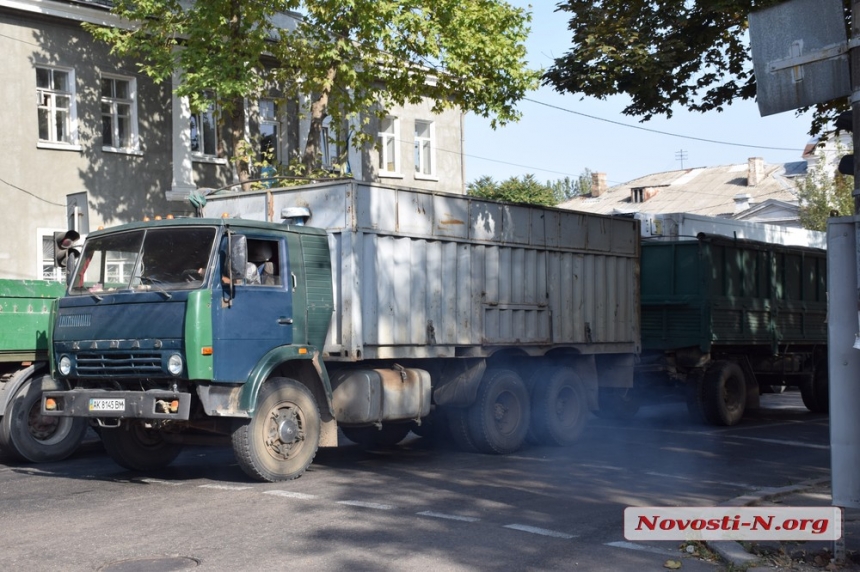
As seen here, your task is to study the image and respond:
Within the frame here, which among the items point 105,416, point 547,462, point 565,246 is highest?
point 565,246

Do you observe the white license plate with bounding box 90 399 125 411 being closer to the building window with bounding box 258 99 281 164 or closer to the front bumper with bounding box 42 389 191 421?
the front bumper with bounding box 42 389 191 421

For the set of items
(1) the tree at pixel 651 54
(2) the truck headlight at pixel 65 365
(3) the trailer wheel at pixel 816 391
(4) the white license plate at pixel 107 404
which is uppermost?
(1) the tree at pixel 651 54

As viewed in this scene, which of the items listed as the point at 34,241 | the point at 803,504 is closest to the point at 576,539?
the point at 803,504

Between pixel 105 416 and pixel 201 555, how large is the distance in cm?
331

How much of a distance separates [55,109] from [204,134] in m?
3.73

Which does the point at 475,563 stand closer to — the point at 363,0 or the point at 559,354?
the point at 559,354

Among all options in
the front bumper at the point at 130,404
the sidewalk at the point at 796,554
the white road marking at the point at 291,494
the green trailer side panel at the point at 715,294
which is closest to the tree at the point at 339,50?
the green trailer side panel at the point at 715,294

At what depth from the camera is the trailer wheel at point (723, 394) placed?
1628cm

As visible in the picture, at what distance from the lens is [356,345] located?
11195 millimetres

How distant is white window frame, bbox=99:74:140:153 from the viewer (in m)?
23.9

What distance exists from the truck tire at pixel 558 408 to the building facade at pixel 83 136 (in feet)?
26.4

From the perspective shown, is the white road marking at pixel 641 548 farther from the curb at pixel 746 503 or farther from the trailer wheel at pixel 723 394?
the trailer wheel at pixel 723 394

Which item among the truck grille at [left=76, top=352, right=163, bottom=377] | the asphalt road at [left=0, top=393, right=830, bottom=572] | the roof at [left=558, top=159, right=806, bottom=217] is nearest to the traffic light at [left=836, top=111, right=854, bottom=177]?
the asphalt road at [left=0, top=393, right=830, bottom=572]

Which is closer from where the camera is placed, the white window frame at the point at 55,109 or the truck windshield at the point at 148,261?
the truck windshield at the point at 148,261
